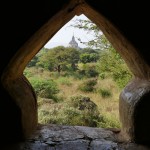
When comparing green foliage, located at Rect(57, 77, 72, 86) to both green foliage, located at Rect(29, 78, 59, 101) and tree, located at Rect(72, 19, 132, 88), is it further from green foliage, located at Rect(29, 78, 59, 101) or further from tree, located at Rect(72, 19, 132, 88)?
tree, located at Rect(72, 19, 132, 88)

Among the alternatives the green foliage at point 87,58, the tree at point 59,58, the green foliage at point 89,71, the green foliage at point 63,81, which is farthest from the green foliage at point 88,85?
the tree at point 59,58

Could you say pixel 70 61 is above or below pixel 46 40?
above

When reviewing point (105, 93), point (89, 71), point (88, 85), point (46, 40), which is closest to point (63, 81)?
point (88, 85)

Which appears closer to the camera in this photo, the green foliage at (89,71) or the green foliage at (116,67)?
the green foliage at (116,67)

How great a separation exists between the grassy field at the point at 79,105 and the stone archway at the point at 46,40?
13.0 ft

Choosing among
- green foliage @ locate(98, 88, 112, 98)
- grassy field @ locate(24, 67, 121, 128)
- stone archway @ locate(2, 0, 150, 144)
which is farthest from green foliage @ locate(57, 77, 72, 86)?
stone archway @ locate(2, 0, 150, 144)

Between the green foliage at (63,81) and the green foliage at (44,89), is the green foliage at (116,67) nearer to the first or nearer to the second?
the green foliage at (44,89)

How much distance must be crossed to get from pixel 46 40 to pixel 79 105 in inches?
223

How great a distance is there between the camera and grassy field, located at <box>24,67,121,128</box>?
636 centimetres

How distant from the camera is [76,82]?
11.3m

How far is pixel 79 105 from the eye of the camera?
A: 7.58 m

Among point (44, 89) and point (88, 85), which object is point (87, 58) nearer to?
point (88, 85)

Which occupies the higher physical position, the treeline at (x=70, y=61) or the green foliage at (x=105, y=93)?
the treeline at (x=70, y=61)

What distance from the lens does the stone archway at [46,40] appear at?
5.70 ft
